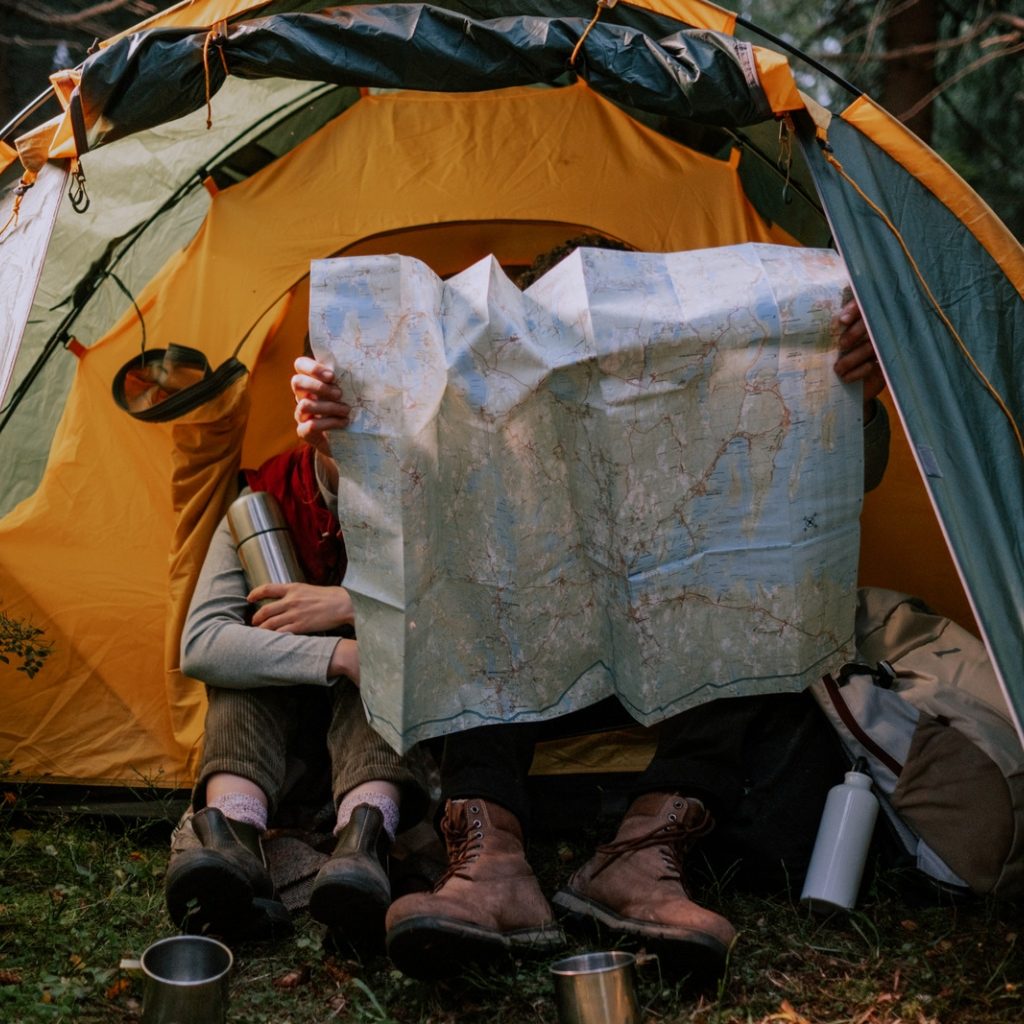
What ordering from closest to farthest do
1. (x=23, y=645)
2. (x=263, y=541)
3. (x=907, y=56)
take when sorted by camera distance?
(x=263, y=541) < (x=23, y=645) < (x=907, y=56)

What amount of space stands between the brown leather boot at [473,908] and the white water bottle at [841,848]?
1.49ft

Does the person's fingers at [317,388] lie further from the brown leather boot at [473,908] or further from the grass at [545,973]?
the grass at [545,973]

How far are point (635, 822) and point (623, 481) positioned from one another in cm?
56

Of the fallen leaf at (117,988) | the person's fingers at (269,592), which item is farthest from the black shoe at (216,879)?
the person's fingers at (269,592)

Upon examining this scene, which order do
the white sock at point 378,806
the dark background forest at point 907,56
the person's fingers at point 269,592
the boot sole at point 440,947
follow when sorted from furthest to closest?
the dark background forest at point 907,56 < the person's fingers at point 269,592 < the white sock at point 378,806 < the boot sole at point 440,947

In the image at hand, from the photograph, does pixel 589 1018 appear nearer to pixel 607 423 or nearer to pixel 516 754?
pixel 516 754

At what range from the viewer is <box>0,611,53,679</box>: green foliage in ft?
8.29

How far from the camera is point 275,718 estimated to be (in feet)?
7.43

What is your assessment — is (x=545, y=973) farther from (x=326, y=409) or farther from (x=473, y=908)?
(x=326, y=409)

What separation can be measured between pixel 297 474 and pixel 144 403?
17.6 inches

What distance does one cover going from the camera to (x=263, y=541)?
2.36 meters

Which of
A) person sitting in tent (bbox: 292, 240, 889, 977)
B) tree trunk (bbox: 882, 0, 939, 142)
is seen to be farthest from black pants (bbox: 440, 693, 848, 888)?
tree trunk (bbox: 882, 0, 939, 142)

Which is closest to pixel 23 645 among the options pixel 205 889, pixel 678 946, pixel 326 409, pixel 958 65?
pixel 205 889

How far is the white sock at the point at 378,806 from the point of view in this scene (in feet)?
6.89
